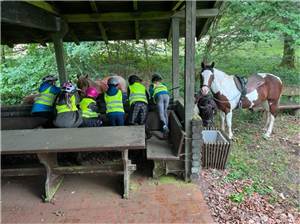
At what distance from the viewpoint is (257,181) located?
4758mm

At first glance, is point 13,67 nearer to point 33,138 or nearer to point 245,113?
point 33,138

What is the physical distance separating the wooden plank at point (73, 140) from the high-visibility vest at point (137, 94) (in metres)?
0.82

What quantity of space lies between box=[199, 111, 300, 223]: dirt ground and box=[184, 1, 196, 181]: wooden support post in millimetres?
613

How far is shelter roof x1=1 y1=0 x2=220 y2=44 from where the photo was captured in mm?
4414

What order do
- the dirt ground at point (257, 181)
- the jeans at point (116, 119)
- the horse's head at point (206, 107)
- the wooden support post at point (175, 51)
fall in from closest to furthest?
the dirt ground at point (257, 181) < the jeans at point (116, 119) < the wooden support post at point (175, 51) < the horse's head at point (206, 107)

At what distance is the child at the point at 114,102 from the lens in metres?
4.74

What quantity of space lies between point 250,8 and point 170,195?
19.7ft

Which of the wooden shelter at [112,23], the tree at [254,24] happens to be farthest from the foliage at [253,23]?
the wooden shelter at [112,23]

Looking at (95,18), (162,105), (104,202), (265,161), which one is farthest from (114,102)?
(265,161)

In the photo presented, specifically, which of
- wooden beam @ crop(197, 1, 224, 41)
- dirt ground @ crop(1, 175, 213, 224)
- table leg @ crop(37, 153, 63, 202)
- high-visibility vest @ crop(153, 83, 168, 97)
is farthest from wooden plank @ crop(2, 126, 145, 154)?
wooden beam @ crop(197, 1, 224, 41)

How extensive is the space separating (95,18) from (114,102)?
1.98 m

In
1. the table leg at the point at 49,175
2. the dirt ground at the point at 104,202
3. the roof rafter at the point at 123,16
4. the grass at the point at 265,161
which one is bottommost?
the grass at the point at 265,161

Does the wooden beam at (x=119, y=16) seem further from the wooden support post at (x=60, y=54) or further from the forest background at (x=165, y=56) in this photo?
the forest background at (x=165, y=56)

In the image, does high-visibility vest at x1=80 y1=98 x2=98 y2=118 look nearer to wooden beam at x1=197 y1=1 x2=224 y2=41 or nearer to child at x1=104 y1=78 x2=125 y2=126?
child at x1=104 y1=78 x2=125 y2=126
